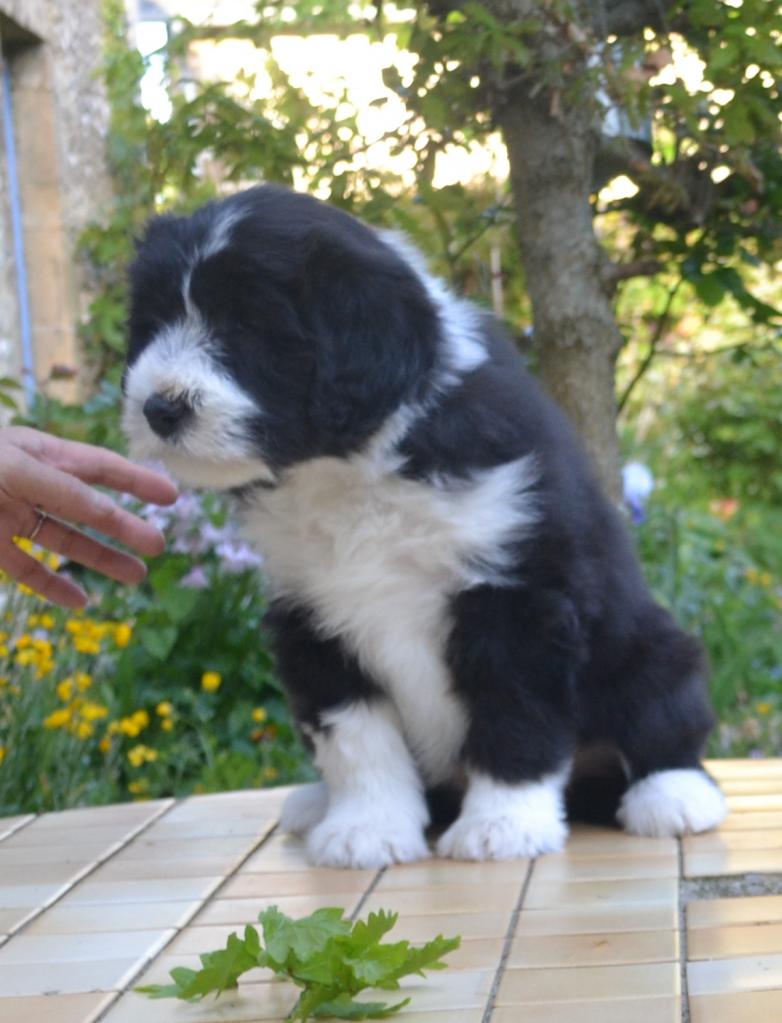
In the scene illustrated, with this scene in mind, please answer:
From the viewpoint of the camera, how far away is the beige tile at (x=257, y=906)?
2.56 meters

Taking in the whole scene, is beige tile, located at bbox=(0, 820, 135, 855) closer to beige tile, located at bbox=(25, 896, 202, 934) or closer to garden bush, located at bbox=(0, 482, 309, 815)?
beige tile, located at bbox=(25, 896, 202, 934)

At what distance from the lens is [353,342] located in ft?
8.70

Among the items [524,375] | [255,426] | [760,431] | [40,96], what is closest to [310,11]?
[40,96]

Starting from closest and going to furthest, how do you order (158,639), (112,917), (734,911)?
(734,911) → (112,917) → (158,639)

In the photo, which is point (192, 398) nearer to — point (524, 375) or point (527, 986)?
point (524, 375)

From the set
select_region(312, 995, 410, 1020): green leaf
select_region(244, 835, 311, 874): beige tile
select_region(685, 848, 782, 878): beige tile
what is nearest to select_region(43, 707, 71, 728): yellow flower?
select_region(244, 835, 311, 874): beige tile

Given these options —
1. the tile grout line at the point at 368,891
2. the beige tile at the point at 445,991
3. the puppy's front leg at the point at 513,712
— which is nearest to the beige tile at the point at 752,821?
the puppy's front leg at the point at 513,712

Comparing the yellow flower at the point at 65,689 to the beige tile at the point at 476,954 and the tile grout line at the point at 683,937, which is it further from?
the beige tile at the point at 476,954

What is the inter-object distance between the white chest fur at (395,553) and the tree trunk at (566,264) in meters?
1.06

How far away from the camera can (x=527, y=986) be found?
2094 mm

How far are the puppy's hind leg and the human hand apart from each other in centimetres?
95

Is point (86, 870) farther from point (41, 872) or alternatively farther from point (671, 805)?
point (671, 805)

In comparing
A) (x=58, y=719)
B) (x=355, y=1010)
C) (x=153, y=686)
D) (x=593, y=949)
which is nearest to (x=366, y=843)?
(x=593, y=949)

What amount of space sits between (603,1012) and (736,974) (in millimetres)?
218
